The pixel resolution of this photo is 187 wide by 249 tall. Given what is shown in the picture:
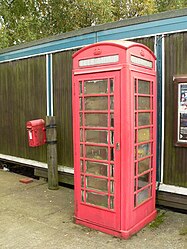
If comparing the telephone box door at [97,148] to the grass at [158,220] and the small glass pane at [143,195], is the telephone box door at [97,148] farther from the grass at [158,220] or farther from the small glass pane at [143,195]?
the grass at [158,220]

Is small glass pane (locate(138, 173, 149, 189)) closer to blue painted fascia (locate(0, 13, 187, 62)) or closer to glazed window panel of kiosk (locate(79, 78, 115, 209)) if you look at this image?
glazed window panel of kiosk (locate(79, 78, 115, 209))

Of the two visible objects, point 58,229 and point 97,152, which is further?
point 58,229

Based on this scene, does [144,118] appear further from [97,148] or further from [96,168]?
[96,168]

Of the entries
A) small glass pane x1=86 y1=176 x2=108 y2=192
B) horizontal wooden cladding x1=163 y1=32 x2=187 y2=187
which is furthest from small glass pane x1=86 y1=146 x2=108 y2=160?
horizontal wooden cladding x1=163 y1=32 x2=187 y2=187

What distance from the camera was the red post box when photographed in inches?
227

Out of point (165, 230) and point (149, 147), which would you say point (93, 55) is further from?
point (165, 230)

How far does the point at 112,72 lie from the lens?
11.9ft

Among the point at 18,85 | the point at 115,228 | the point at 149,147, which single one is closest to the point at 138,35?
the point at 149,147

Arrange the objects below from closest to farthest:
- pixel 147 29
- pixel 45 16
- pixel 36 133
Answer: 1. pixel 147 29
2. pixel 36 133
3. pixel 45 16

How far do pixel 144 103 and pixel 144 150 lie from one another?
0.66 metres

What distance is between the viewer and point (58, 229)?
4.02 m

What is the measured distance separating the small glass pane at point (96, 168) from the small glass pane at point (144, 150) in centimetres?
51

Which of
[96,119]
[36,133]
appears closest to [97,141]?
[96,119]

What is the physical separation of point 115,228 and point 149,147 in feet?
3.98
